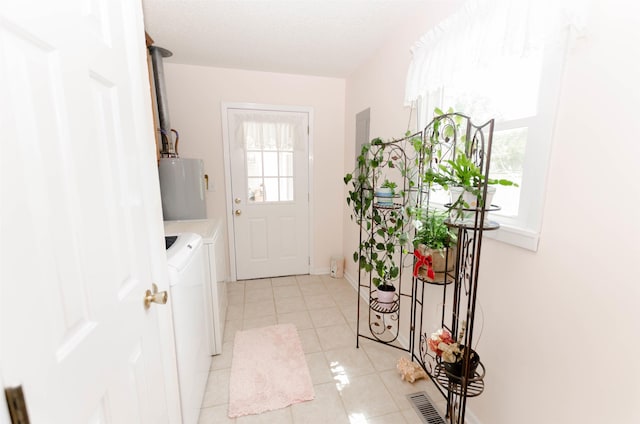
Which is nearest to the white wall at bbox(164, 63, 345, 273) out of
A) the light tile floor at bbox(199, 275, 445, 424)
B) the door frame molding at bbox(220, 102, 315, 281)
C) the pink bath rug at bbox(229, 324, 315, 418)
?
the door frame molding at bbox(220, 102, 315, 281)

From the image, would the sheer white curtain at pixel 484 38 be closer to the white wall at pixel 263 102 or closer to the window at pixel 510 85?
the window at pixel 510 85

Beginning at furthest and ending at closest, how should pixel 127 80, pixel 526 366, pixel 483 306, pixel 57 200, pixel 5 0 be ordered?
pixel 483 306, pixel 526 366, pixel 127 80, pixel 57 200, pixel 5 0

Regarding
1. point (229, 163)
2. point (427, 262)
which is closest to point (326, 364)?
point (427, 262)

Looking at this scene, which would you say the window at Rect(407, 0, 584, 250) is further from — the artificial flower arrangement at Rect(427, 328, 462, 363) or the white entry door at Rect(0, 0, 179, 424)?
the white entry door at Rect(0, 0, 179, 424)

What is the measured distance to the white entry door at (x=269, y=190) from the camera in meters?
3.09

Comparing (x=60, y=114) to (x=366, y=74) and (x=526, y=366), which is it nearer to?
(x=526, y=366)

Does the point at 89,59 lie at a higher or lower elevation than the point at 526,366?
higher

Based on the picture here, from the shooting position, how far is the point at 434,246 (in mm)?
1392

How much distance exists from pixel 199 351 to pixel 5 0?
1660mm

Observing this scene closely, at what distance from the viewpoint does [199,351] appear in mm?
1607

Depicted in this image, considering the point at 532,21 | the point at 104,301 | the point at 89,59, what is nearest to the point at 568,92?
the point at 532,21

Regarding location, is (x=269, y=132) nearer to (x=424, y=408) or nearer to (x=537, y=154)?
(x=537, y=154)

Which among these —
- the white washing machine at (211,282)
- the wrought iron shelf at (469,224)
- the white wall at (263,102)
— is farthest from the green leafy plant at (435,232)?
the white wall at (263,102)

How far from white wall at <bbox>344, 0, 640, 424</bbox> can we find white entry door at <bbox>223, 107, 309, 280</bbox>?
2.40 meters
